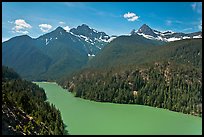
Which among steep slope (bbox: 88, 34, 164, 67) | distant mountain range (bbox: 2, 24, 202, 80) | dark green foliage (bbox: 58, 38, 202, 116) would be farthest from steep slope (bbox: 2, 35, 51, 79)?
dark green foliage (bbox: 58, 38, 202, 116)

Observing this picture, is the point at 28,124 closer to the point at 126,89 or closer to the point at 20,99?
the point at 20,99

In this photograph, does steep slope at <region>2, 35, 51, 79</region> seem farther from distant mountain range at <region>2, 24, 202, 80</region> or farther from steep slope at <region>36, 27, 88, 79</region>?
steep slope at <region>36, 27, 88, 79</region>

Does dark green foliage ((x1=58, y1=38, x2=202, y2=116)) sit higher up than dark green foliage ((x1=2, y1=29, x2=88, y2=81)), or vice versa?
dark green foliage ((x1=2, y1=29, x2=88, y2=81))

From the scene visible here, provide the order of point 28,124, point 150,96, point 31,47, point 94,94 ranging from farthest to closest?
1. point 31,47
2. point 94,94
3. point 150,96
4. point 28,124

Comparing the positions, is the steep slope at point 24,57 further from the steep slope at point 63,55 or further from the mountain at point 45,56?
the steep slope at point 63,55

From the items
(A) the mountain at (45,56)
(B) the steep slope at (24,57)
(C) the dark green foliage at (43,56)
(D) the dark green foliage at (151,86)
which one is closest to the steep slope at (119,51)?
(A) the mountain at (45,56)

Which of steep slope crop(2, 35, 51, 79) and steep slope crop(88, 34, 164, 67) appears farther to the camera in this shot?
steep slope crop(2, 35, 51, 79)

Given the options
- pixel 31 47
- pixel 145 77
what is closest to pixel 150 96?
pixel 145 77

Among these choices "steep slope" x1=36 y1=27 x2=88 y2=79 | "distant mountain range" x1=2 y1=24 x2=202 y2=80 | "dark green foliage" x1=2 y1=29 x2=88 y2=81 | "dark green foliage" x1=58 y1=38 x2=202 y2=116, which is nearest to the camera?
"dark green foliage" x1=58 y1=38 x2=202 y2=116

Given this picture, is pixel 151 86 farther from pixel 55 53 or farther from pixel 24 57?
pixel 55 53

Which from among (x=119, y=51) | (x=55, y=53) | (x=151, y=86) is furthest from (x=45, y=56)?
(x=151, y=86)

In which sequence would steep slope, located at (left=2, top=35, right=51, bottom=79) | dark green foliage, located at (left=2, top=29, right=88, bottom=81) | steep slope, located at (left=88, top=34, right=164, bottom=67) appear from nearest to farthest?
steep slope, located at (left=88, top=34, right=164, bottom=67) < dark green foliage, located at (left=2, top=29, right=88, bottom=81) < steep slope, located at (left=2, top=35, right=51, bottom=79)
